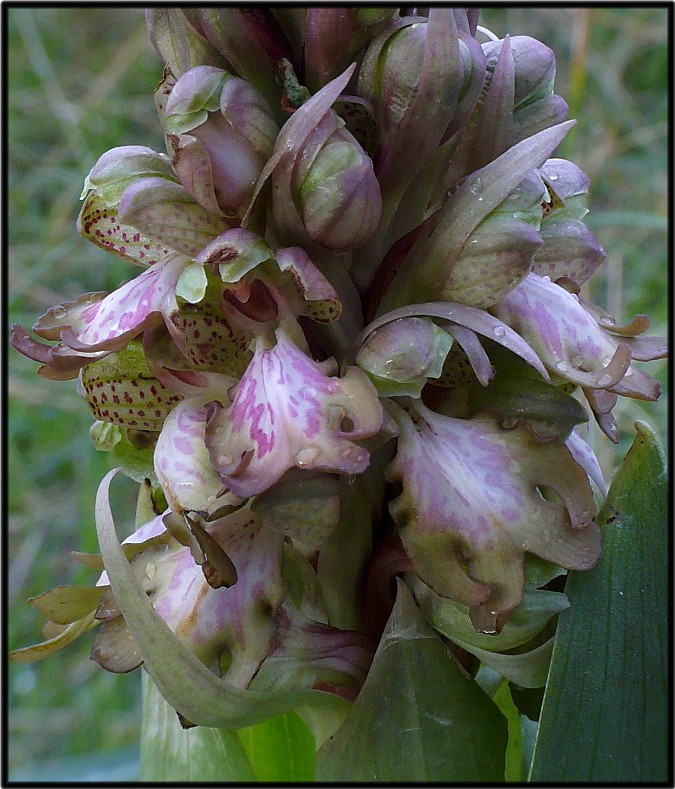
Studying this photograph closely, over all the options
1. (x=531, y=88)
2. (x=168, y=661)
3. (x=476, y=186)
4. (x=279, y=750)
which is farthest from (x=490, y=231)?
(x=279, y=750)

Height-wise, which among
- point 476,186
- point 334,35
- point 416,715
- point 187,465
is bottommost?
point 416,715

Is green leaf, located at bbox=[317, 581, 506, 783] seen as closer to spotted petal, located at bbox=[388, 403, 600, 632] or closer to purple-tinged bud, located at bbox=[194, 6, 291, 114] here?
spotted petal, located at bbox=[388, 403, 600, 632]

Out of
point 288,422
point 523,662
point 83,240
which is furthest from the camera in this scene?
point 83,240

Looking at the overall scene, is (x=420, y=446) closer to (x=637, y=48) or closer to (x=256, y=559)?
(x=256, y=559)

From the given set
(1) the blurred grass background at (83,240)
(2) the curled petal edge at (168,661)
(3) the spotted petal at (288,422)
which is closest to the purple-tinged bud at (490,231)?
(3) the spotted petal at (288,422)

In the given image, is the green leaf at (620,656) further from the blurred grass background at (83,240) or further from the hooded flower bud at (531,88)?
the blurred grass background at (83,240)

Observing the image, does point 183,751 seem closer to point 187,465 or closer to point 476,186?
point 187,465

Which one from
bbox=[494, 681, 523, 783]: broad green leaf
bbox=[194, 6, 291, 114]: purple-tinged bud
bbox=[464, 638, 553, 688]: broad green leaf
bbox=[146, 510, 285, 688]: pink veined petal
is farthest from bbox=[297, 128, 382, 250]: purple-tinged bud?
bbox=[494, 681, 523, 783]: broad green leaf
